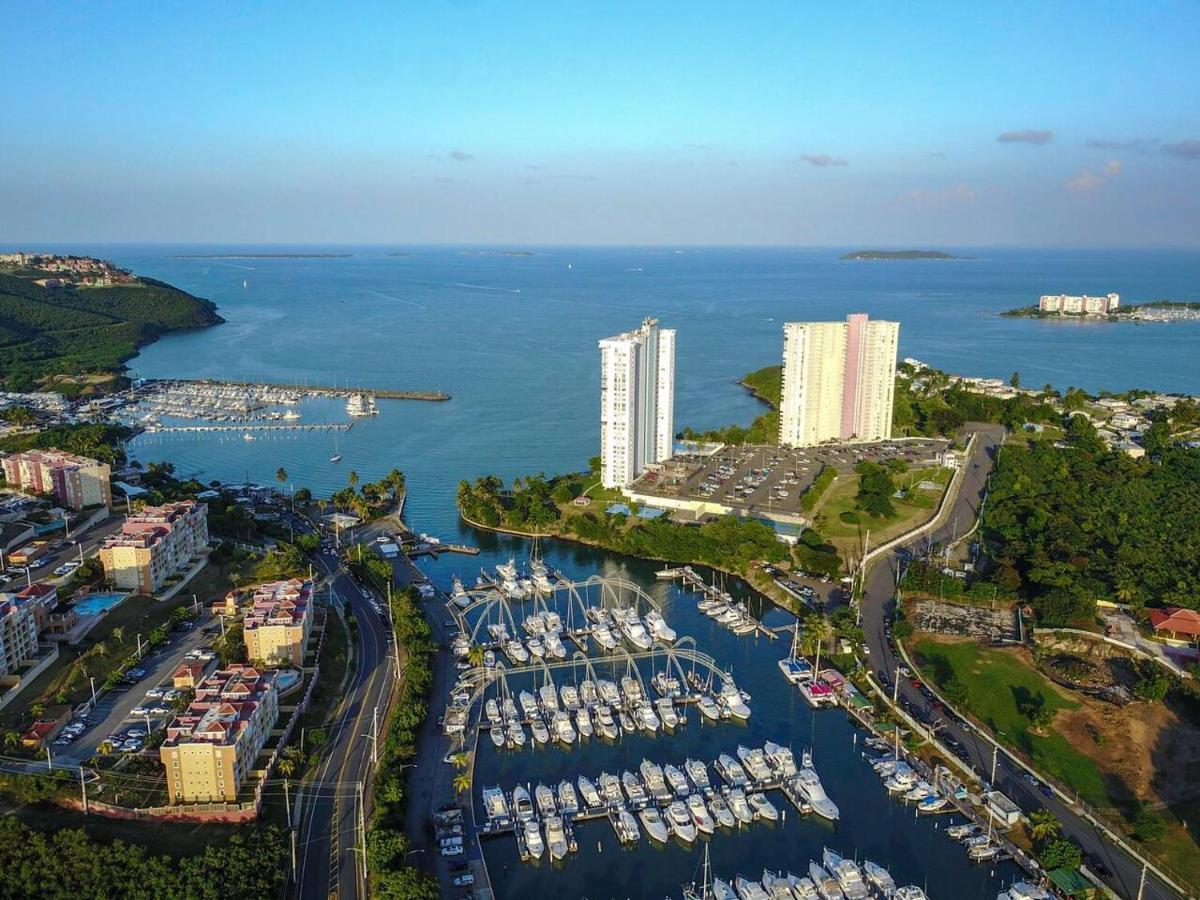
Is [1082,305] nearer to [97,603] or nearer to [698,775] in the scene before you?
[698,775]

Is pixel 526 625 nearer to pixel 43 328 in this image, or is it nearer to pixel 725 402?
pixel 725 402

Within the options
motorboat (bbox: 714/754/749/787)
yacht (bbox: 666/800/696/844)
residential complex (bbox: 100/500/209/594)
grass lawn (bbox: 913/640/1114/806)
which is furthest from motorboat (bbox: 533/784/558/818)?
residential complex (bbox: 100/500/209/594)

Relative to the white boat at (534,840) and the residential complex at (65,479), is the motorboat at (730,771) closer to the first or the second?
the white boat at (534,840)

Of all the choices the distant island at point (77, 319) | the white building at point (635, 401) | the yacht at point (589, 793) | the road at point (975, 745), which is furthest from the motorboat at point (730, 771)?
the distant island at point (77, 319)

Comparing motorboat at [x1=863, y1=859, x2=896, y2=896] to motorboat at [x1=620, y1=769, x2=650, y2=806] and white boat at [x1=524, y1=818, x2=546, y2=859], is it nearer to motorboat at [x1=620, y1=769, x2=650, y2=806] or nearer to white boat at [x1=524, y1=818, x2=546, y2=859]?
motorboat at [x1=620, y1=769, x2=650, y2=806]

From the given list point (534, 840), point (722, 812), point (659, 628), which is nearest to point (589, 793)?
point (534, 840)

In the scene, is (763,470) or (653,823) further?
(763,470)
